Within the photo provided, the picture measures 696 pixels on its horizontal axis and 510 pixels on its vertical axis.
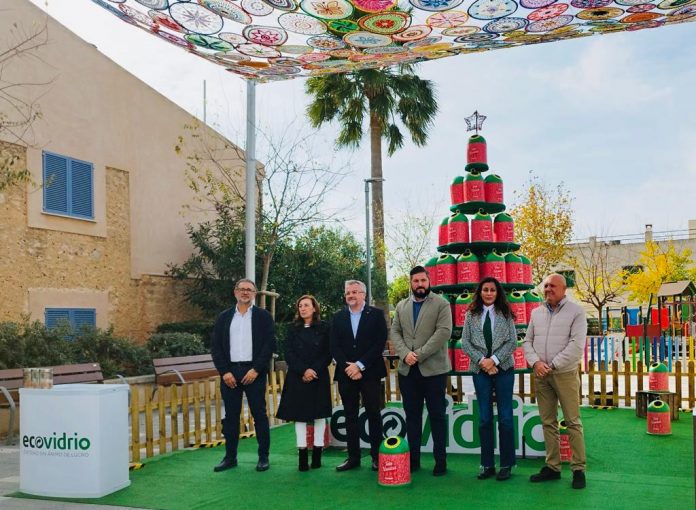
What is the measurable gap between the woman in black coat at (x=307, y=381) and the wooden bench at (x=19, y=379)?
432 centimetres

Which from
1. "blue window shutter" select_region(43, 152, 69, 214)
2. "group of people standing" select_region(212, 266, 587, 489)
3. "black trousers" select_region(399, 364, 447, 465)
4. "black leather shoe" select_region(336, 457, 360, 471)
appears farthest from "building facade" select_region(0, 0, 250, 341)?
"black trousers" select_region(399, 364, 447, 465)

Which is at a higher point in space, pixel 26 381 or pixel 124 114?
pixel 124 114

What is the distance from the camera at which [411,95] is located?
23359mm

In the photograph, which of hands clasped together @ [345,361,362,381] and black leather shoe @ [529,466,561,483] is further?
hands clasped together @ [345,361,362,381]

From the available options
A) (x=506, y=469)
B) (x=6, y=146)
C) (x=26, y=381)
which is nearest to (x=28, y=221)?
(x=6, y=146)

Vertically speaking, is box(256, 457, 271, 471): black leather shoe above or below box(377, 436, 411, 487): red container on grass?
below

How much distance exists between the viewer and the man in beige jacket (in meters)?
6.56

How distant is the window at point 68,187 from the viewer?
1512 centimetres

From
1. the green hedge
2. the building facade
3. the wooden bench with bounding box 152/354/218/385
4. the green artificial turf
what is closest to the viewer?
Result: the green artificial turf

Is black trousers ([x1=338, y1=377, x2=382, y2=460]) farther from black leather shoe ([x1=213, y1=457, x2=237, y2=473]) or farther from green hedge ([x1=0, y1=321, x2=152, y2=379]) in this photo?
green hedge ([x1=0, y1=321, x2=152, y2=379])

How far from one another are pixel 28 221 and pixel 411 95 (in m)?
13.0

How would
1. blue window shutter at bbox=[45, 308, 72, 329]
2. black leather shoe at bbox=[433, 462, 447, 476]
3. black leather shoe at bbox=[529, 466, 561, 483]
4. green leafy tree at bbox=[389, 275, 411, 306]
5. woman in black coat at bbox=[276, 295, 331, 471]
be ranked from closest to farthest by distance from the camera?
black leather shoe at bbox=[529, 466, 561, 483]
black leather shoe at bbox=[433, 462, 447, 476]
woman in black coat at bbox=[276, 295, 331, 471]
blue window shutter at bbox=[45, 308, 72, 329]
green leafy tree at bbox=[389, 275, 411, 306]


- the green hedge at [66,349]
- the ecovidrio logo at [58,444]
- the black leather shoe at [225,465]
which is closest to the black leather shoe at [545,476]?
the black leather shoe at [225,465]

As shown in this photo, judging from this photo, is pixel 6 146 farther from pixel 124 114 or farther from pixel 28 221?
pixel 124 114
